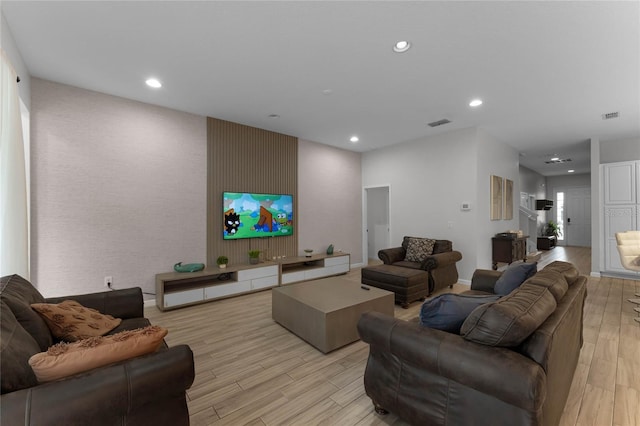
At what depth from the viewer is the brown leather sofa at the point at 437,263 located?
4.15 metres

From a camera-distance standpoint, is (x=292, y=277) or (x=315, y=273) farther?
(x=315, y=273)

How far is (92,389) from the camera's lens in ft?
3.52

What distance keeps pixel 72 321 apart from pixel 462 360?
7.77ft

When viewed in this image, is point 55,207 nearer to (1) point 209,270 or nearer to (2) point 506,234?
(1) point 209,270

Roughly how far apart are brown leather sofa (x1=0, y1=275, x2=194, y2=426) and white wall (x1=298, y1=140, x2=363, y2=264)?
4.37 metres

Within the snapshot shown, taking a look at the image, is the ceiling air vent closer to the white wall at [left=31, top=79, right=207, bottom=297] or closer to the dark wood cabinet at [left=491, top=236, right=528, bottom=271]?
the dark wood cabinet at [left=491, top=236, right=528, bottom=271]

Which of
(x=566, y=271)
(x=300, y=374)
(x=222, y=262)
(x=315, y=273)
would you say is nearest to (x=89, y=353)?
(x=300, y=374)

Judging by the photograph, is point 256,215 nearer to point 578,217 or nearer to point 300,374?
point 300,374

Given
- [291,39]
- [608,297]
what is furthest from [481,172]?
[291,39]

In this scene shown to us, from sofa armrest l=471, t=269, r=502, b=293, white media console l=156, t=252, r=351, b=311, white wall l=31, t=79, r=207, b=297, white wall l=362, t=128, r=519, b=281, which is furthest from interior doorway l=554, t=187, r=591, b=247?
white wall l=31, t=79, r=207, b=297

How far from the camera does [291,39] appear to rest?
246 cm

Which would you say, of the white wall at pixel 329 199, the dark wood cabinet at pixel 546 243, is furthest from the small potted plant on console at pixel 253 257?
the dark wood cabinet at pixel 546 243

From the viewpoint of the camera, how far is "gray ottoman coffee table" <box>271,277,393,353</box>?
260cm

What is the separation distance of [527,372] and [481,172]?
4.63 metres
